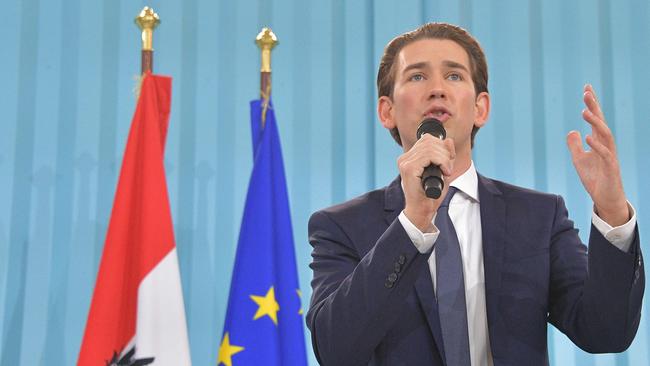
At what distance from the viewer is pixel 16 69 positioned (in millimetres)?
3219

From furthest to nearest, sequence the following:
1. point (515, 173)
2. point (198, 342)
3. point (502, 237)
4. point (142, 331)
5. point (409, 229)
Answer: point (515, 173), point (198, 342), point (142, 331), point (502, 237), point (409, 229)

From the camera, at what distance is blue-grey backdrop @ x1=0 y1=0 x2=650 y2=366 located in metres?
3.11

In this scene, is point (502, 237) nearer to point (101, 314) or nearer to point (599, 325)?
point (599, 325)

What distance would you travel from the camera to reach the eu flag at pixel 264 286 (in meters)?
2.76

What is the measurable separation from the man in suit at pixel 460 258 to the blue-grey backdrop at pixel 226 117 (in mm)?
1552

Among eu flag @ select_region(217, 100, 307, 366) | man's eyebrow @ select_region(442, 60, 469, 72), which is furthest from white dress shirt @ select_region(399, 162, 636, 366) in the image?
eu flag @ select_region(217, 100, 307, 366)

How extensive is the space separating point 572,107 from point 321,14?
1110 millimetres

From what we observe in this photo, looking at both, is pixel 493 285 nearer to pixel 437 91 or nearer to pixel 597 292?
pixel 597 292

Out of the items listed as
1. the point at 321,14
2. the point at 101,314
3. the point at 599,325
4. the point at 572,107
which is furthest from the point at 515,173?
the point at 599,325

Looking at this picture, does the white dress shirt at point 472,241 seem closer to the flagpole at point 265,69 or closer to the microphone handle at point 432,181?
the microphone handle at point 432,181

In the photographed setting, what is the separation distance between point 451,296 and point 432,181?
300 millimetres

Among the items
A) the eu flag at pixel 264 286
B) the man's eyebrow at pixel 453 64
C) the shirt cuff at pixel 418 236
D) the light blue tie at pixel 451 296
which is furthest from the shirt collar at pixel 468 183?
the eu flag at pixel 264 286

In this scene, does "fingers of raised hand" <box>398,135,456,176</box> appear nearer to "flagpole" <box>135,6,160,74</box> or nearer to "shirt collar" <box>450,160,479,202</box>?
"shirt collar" <box>450,160,479,202</box>

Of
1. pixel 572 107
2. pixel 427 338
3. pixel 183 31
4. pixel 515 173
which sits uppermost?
pixel 183 31
